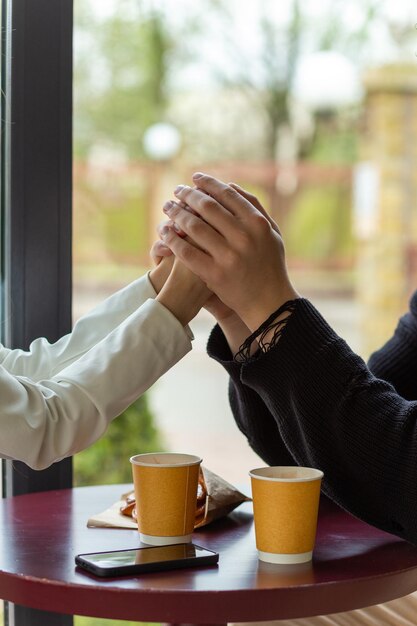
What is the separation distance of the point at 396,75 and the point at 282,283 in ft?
16.7

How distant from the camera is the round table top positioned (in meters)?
0.79

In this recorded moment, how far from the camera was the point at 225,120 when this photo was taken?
860 centimetres

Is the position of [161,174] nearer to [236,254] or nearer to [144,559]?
[236,254]

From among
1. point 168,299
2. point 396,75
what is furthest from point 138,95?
point 168,299

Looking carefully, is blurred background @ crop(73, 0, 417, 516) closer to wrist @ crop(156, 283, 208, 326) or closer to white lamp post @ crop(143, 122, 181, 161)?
white lamp post @ crop(143, 122, 181, 161)

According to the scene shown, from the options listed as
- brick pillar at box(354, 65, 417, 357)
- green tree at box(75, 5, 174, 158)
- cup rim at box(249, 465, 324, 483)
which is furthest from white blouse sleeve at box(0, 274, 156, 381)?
green tree at box(75, 5, 174, 158)

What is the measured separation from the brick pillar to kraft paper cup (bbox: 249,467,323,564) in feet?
15.8

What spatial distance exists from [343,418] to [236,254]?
0.71 feet

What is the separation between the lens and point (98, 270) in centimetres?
848

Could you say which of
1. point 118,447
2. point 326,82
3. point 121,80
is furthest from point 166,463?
point 121,80

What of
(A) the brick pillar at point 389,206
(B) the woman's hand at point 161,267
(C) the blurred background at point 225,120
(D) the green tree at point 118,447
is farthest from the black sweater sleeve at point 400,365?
(C) the blurred background at point 225,120

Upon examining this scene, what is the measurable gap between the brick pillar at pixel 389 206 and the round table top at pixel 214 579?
4.73 meters

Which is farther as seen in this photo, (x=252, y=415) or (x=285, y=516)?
(x=252, y=415)

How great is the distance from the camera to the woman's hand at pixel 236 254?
1011mm
